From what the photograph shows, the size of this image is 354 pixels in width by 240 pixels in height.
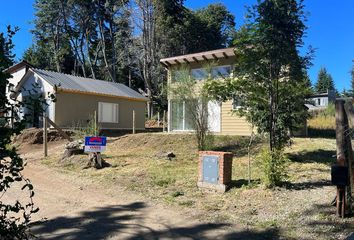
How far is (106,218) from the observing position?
7336mm

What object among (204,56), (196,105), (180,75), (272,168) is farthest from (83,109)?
(272,168)

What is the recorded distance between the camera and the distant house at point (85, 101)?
2239 centimetres

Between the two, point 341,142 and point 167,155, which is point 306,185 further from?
point 167,155

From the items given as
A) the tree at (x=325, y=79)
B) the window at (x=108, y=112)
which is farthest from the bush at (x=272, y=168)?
the tree at (x=325, y=79)

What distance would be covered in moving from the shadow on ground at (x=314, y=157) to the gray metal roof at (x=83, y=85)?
14216 mm

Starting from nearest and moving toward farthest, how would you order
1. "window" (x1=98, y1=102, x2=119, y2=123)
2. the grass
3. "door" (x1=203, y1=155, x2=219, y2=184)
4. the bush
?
1. the grass
2. the bush
3. "door" (x1=203, y1=155, x2=219, y2=184)
4. "window" (x1=98, y1=102, x2=119, y2=123)

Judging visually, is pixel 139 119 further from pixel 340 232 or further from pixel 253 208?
pixel 340 232

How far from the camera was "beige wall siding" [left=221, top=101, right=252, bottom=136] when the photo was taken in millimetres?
19234

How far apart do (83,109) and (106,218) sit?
56.2 ft

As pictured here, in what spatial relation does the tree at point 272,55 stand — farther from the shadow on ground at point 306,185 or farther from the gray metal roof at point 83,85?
the gray metal roof at point 83,85

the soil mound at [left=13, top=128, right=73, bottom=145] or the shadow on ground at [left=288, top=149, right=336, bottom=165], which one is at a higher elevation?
the soil mound at [left=13, top=128, right=73, bottom=145]

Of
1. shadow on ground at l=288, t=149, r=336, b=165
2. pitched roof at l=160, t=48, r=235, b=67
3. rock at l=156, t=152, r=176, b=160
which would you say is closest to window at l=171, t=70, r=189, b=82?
rock at l=156, t=152, r=176, b=160

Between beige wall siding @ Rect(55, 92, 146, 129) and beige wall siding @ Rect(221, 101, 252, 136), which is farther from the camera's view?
beige wall siding @ Rect(55, 92, 146, 129)

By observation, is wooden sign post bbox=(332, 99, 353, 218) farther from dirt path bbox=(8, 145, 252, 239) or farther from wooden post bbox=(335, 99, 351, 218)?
dirt path bbox=(8, 145, 252, 239)
